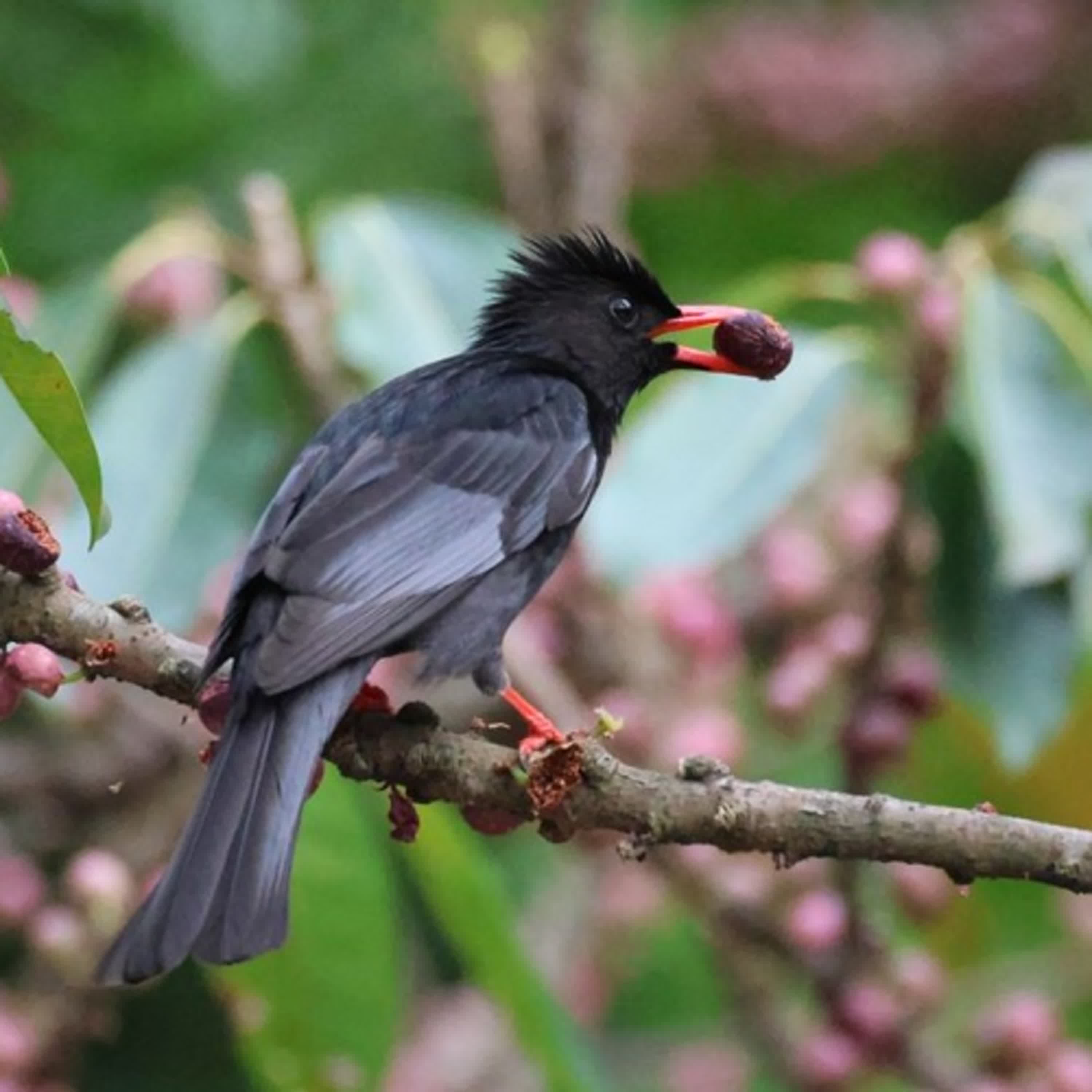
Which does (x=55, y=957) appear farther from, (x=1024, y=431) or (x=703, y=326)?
(x=1024, y=431)

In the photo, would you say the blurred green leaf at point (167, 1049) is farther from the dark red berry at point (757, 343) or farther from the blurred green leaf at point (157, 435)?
the dark red berry at point (757, 343)

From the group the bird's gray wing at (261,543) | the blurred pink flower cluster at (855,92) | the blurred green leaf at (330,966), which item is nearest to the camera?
the bird's gray wing at (261,543)

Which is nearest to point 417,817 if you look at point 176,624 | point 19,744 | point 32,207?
point 176,624

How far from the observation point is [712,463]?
4.71 meters

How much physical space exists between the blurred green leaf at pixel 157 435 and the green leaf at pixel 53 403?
1540 millimetres

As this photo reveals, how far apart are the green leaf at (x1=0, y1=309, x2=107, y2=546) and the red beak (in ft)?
4.85

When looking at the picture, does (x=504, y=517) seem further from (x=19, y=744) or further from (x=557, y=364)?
(x=19, y=744)

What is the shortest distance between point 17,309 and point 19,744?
0.92 m

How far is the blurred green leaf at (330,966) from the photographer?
4250 millimetres

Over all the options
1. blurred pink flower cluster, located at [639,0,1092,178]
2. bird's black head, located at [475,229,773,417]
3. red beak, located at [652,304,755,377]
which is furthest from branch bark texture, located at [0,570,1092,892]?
blurred pink flower cluster, located at [639,0,1092,178]

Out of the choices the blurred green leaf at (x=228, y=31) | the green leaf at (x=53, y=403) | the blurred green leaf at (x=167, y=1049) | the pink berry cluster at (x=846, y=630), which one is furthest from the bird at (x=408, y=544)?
the blurred green leaf at (x=228, y=31)

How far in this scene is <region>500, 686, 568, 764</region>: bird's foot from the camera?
3.15 metres

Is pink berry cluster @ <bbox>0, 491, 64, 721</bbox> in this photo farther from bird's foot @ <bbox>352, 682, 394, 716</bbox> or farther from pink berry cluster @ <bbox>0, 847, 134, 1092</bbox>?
pink berry cluster @ <bbox>0, 847, 134, 1092</bbox>

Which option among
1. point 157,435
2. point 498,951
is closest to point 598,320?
point 157,435
